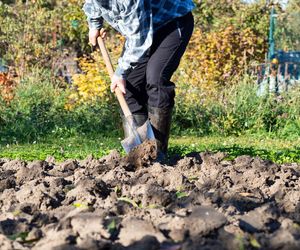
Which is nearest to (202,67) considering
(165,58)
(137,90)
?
(137,90)

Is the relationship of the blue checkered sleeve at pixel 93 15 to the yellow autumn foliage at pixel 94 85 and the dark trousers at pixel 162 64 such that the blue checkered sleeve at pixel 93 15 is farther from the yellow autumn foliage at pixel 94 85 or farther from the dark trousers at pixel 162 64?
the yellow autumn foliage at pixel 94 85

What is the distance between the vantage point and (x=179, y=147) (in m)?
6.75

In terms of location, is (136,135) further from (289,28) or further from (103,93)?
(289,28)

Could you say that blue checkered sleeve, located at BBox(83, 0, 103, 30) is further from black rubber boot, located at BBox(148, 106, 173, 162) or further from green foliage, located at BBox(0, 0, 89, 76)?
green foliage, located at BBox(0, 0, 89, 76)

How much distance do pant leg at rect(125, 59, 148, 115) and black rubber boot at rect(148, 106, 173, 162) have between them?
0.13 m

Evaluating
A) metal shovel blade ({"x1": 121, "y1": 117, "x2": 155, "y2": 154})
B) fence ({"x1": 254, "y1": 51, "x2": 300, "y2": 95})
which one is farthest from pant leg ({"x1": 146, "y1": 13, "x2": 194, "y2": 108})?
fence ({"x1": 254, "y1": 51, "x2": 300, "y2": 95})

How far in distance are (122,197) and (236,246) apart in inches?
48.1

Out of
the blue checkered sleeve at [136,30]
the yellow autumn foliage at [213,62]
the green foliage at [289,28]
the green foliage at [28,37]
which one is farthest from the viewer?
the green foliage at [289,28]

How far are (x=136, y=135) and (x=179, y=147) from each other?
1615mm

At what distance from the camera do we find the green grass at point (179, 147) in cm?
592

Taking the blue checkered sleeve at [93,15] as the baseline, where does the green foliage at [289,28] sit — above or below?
below

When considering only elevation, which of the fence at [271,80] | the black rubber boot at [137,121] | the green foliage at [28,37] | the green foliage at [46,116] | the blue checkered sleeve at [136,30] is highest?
the blue checkered sleeve at [136,30]

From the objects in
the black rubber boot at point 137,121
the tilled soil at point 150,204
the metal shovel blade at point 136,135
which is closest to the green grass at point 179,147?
the black rubber boot at point 137,121

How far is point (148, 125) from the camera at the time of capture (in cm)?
520
